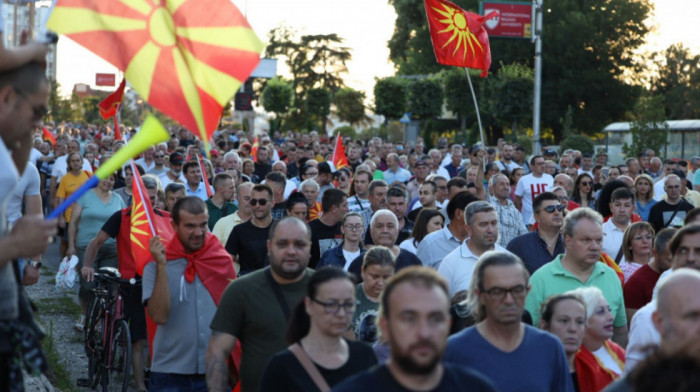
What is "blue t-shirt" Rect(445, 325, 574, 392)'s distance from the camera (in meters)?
4.79

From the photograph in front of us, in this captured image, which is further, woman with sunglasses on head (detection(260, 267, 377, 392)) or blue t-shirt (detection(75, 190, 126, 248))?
blue t-shirt (detection(75, 190, 126, 248))

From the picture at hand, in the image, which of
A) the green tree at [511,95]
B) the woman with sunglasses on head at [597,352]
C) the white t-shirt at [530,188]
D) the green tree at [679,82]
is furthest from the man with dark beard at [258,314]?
the green tree at [679,82]

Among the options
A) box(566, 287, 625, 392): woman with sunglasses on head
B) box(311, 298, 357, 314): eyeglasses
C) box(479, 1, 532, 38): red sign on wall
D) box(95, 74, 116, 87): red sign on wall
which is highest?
box(479, 1, 532, 38): red sign on wall

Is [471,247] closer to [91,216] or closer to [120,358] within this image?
[120,358]

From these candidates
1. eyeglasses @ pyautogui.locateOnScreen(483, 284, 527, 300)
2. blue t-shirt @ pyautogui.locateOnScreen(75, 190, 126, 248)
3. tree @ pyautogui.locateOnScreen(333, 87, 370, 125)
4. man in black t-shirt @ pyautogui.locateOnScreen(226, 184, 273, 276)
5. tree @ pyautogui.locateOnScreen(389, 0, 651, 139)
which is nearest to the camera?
eyeglasses @ pyautogui.locateOnScreen(483, 284, 527, 300)

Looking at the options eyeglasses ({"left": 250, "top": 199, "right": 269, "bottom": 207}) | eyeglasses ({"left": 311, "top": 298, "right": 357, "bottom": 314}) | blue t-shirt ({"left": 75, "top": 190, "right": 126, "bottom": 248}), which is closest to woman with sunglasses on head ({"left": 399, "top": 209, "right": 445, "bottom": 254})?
eyeglasses ({"left": 250, "top": 199, "right": 269, "bottom": 207})

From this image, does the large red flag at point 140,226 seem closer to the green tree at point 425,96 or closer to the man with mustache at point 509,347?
the man with mustache at point 509,347

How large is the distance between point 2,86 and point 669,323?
2561mm

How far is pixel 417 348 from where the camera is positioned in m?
3.41

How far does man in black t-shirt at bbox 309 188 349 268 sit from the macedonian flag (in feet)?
13.3

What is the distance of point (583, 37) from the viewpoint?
55.3 meters

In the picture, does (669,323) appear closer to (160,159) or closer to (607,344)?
(607,344)

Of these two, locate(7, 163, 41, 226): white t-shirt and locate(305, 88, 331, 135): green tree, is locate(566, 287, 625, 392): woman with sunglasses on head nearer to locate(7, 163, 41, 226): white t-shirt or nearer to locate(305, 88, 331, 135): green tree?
locate(7, 163, 41, 226): white t-shirt

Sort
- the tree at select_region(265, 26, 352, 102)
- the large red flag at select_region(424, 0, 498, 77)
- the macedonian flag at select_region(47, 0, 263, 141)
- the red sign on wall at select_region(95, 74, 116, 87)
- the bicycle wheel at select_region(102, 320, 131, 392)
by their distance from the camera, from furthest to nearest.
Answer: the tree at select_region(265, 26, 352, 102) → the red sign on wall at select_region(95, 74, 116, 87) → the large red flag at select_region(424, 0, 498, 77) → the bicycle wheel at select_region(102, 320, 131, 392) → the macedonian flag at select_region(47, 0, 263, 141)
